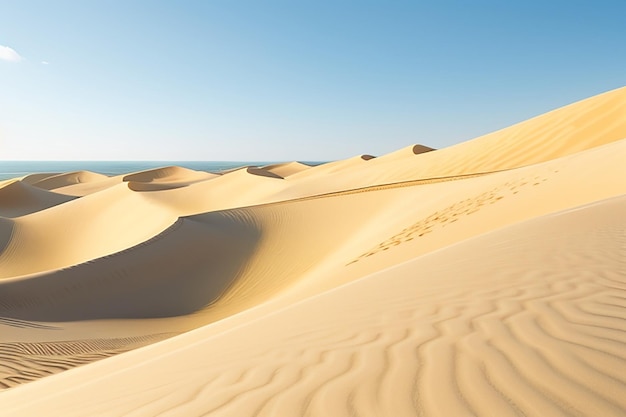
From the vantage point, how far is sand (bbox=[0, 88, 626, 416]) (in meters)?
1.79

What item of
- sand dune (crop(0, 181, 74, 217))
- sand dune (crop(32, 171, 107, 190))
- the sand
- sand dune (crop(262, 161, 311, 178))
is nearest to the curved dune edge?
the sand

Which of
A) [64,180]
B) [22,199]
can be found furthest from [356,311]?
[64,180]

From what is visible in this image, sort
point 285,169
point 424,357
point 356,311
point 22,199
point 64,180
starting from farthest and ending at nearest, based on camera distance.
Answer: point 285,169, point 64,180, point 22,199, point 356,311, point 424,357

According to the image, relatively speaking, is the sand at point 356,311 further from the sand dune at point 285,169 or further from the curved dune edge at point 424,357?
the sand dune at point 285,169

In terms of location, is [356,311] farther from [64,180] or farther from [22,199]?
[64,180]

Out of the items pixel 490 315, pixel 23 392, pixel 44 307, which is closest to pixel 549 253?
pixel 490 315

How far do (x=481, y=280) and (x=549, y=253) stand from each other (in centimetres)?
118

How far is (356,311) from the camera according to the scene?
3410 millimetres

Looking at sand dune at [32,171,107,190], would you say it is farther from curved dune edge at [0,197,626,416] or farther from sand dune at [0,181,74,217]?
curved dune edge at [0,197,626,416]

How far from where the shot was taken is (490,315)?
8.45 feet

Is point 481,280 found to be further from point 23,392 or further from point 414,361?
point 23,392

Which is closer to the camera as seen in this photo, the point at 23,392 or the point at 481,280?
the point at 481,280

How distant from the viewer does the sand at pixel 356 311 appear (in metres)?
1.79

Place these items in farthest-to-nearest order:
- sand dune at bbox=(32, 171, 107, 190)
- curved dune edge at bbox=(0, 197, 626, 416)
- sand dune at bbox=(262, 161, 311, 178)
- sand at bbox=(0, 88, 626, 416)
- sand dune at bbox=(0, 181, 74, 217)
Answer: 1. sand dune at bbox=(262, 161, 311, 178)
2. sand dune at bbox=(32, 171, 107, 190)
3. sand dune at bbox=(0, 181, 74, 217)
4. sand at bbox=(0, 88, 626, 416)
5. curved dune edge at bbox=(0, 197, 626, 416)
